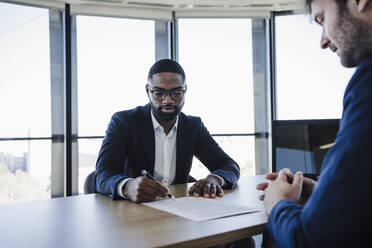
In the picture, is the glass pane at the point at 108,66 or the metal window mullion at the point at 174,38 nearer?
the glass pane at the point at 108,66

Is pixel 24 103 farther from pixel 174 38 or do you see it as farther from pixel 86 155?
A: pixel 174 38

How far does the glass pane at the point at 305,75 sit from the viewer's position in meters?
4.44

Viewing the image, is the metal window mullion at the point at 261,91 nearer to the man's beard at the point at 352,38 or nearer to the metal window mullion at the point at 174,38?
the metal window mullion at the point at 174,38

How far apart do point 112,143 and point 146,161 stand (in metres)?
0.28

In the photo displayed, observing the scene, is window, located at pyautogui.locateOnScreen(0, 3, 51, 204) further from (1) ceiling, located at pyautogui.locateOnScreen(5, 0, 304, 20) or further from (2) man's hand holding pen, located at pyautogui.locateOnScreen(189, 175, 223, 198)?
(2) man's hand holding pen, located at pyautogui.locateOnScreen(189, 175, 223, 198)

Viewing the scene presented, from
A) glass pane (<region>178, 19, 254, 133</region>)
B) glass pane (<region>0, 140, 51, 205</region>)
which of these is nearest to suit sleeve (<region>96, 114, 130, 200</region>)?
glass pane (<region>0, 140, 51, 205</region>)

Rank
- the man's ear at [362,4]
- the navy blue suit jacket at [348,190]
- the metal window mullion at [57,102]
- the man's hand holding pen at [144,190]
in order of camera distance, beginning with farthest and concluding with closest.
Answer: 1. the metal window mullion at [57,102]
2. the man's hand holding pen at [144,190]
3. the man's ear at [362,4]
4. the navy blue suit jacket at [348,190]

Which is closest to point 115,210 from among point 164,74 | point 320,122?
point 164,74

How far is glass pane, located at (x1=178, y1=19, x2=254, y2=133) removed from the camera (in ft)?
15.2

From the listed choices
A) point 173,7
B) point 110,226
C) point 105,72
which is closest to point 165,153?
point 110,226

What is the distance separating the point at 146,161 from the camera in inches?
88.5

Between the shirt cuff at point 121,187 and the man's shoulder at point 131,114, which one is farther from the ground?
the man's shoulder at point 131,114

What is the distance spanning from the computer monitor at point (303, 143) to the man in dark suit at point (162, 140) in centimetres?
33

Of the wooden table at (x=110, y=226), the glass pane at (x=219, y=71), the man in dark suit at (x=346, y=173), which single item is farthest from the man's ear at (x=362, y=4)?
the glass pane at (x=219, y=71)
